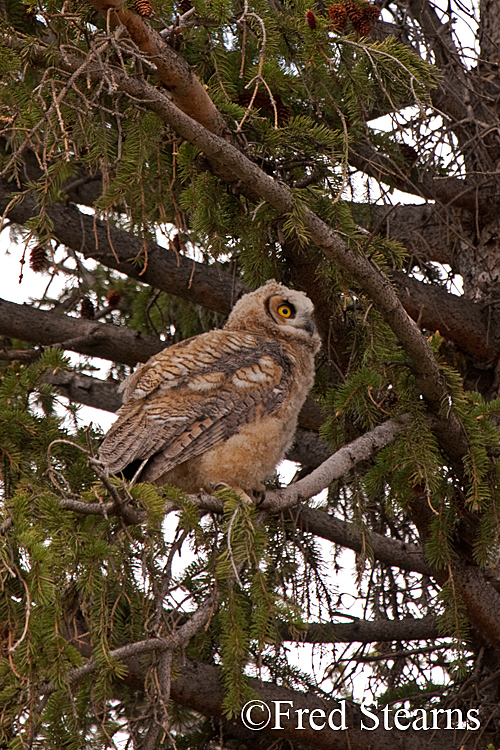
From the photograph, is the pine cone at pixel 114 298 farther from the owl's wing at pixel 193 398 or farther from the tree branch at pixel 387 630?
the tree branch at pixel 387 630

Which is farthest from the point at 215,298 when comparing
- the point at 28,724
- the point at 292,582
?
the point at 28,724

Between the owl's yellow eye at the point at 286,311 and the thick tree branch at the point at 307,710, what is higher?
the owl's yellow eye at the point at 286,311

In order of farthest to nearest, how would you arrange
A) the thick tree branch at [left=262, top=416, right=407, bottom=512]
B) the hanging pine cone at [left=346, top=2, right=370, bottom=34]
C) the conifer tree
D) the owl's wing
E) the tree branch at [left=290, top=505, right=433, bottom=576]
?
1. the tree branch at [left=290, top=505, right=433, bottom=576]
2. the hanging pine cone at [left=346, top=2, right=370, bottom=34]
3. the owl's wing
4. the thick tree branch at [left=262, top=416, right=407, bottom=512]
5. the conifer tree

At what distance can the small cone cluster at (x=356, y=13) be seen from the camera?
3146 millimetres

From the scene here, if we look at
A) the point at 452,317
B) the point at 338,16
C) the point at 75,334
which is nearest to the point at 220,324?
the point at 75,334

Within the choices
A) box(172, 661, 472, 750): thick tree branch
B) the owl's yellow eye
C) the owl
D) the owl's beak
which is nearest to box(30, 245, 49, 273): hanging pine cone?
the owl

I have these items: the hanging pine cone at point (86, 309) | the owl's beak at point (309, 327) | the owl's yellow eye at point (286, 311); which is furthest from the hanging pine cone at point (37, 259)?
the owl's beak at point (309, 327)

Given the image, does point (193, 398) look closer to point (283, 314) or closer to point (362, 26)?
point (283, 314)

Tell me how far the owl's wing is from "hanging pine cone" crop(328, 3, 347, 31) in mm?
1325

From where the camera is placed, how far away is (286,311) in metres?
3.75

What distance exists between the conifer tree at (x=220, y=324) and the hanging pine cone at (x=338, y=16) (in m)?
0.01

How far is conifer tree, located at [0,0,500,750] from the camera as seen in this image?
8.08 ft

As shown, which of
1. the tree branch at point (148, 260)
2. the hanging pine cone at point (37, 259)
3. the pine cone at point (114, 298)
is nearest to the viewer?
the hanging pine cone at point (37, 259)

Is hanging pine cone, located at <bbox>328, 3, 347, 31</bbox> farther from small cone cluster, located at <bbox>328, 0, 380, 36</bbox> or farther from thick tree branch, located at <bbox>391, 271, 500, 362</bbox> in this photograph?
thick tree branch, located at <bbox>391, 271, 500, 362</bbox>
